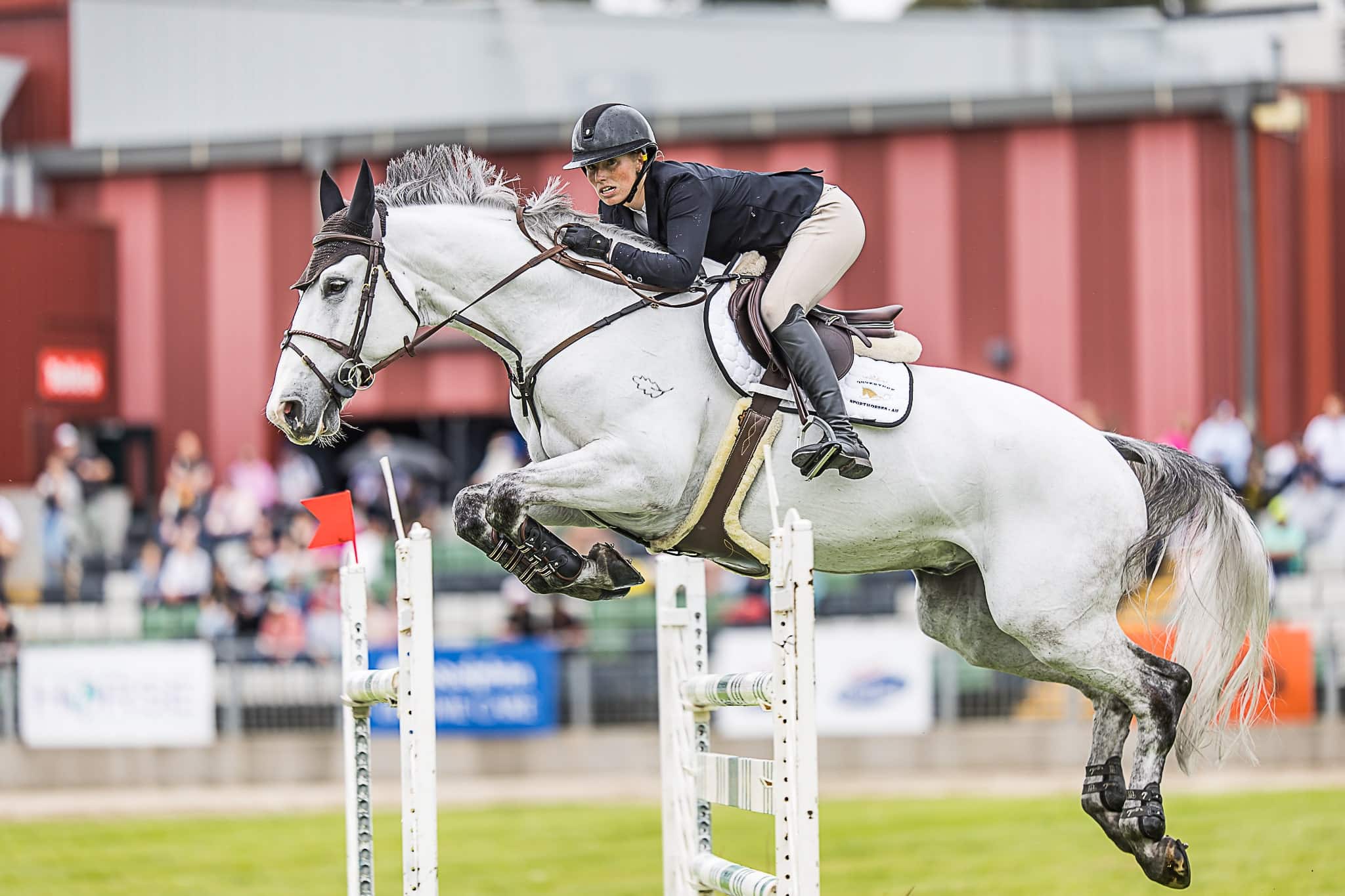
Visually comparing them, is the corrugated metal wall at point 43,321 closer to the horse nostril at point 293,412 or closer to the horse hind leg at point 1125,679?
the horse nostril at point 293,412

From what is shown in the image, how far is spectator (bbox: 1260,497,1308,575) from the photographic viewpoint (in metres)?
12.4

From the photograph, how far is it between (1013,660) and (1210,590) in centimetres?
69

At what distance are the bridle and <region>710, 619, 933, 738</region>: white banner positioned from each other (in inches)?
286

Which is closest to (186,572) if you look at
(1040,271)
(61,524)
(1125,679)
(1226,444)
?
(61,524)

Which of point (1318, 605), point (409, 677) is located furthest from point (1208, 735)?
point (1318, 605)

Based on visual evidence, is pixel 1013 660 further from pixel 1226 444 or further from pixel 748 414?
pixel 1226 444

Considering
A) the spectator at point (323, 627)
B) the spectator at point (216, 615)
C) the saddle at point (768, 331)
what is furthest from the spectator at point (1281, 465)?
the saddle at point (768, 331)

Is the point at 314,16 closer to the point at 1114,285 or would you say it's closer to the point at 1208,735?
the point at 1114,285

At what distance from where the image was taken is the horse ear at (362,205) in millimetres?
5238

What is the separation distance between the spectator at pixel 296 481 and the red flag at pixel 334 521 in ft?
31.0

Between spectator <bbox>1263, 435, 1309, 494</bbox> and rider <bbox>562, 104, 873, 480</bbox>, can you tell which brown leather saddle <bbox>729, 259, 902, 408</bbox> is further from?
spectator <bbox>1263, 435, 1309, 494</bbox>

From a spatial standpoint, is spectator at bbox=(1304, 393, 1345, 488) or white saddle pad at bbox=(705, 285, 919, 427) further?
spectator at bbox=(1304, 393, 1345, 488)

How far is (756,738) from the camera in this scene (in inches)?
495

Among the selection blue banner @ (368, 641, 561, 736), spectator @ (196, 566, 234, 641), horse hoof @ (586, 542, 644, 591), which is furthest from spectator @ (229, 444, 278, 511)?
horse hoof @ (586, 542, 644, 591)
